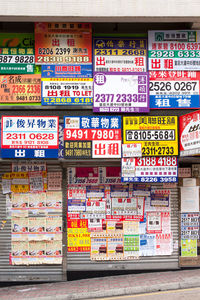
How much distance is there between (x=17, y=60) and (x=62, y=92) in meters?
1.56

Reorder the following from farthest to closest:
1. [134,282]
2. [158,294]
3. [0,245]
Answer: [0,245] → [134,282] → [158,294]

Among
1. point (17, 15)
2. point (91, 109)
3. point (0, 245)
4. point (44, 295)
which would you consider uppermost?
point (17, 15)

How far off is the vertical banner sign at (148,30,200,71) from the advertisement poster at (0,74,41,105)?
330 centimetres

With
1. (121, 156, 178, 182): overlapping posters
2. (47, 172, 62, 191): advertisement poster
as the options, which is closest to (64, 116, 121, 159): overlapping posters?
(121, 156, 178, 182): overlapping posters

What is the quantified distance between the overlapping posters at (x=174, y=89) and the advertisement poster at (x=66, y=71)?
1.88 metres

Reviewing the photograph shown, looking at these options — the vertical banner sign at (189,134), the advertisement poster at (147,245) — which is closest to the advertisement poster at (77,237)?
the advertisement poster at (147,245)

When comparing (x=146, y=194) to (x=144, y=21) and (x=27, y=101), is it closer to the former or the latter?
(x=27, y=101)

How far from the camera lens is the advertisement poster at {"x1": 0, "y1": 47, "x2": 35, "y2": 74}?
8078mm

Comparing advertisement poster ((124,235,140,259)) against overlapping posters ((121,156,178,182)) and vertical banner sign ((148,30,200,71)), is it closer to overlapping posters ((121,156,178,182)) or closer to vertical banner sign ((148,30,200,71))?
overlapping posters ((121,156,178,182))

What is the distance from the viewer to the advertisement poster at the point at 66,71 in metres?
8.02

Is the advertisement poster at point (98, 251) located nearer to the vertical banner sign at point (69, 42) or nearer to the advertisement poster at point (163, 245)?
the advertisement poster at point (163, 245)

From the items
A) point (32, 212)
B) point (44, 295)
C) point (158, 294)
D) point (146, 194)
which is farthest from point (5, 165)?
point (158, 294)
